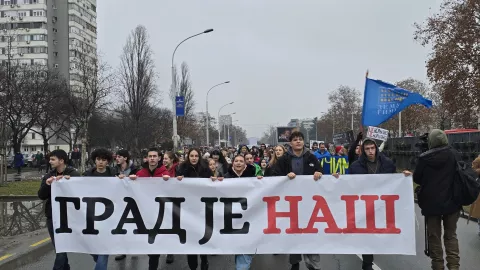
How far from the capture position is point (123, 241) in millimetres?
5262

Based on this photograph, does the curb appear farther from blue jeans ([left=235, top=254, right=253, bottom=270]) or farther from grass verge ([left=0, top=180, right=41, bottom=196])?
grass verge ([left=0, top=180, right=41, bottom=196])

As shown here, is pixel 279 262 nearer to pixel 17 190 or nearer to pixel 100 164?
pixel 100 164

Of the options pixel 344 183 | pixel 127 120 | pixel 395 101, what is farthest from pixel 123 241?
pixel 127 120

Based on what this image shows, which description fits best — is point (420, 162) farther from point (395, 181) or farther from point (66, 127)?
point (66, 127)

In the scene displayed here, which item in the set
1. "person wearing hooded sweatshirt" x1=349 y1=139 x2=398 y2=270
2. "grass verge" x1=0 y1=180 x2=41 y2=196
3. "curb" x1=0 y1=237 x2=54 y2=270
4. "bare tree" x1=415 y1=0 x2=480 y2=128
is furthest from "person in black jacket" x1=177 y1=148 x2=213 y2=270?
"bare tree" x1=415 y1=0 x2=480 y2=128

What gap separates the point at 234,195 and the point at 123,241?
1.46 metres

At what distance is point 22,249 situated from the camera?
714 centimetres

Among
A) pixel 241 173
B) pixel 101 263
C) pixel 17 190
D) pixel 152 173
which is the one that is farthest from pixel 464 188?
pixel 17 190

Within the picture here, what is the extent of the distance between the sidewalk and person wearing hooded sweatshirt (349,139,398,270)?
500cm

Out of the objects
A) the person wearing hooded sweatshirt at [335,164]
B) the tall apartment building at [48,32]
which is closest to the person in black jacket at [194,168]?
the person wearing hooded sweatshirt at [335,164]

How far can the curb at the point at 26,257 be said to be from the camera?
20.6 ft

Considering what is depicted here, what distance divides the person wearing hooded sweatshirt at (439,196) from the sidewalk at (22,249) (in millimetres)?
5639

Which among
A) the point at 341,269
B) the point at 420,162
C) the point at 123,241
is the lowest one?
the point at 341,269

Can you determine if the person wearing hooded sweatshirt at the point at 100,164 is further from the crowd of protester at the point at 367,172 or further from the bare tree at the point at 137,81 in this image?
the bare tree at the point at 137,81
